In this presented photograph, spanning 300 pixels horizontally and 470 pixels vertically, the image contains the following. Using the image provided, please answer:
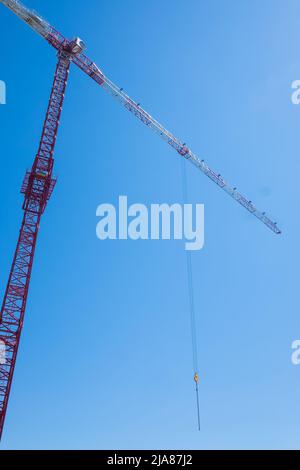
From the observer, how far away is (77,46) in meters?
57.4

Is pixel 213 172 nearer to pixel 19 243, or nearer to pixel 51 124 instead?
pixel 51 124

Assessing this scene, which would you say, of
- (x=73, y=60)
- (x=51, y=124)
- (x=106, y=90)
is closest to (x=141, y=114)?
(x=106, y=90)

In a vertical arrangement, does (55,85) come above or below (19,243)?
above

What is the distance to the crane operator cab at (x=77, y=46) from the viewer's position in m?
57.2

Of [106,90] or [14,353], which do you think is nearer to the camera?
[14,353]

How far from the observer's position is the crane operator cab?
5725 cm
